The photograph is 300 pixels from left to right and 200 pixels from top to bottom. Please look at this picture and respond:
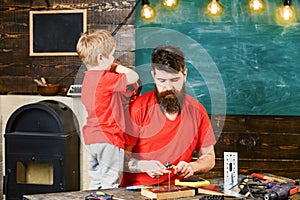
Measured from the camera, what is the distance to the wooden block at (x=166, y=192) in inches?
109

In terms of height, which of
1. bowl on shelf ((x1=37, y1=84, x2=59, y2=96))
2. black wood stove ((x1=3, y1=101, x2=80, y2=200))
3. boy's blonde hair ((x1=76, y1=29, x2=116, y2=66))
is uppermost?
boy's blonde hair ((x1=76, y1=29, x2=116, y2=66))

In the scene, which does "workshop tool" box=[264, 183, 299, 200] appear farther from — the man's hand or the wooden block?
the man's hand

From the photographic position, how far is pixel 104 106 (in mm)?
3434

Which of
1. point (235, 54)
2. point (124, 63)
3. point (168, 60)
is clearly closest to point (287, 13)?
point (235, 54)

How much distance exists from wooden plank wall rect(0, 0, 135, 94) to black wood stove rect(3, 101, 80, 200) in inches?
15.7

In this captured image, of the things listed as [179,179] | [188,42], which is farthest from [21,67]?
[179,179]

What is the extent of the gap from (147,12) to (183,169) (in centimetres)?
188

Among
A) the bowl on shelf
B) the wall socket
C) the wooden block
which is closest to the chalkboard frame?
the bowl on shelf

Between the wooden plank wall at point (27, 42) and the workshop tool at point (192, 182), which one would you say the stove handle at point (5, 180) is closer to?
the wooden plank wall at point (27, 42)

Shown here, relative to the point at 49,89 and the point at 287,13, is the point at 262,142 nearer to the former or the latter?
the point at 287,13

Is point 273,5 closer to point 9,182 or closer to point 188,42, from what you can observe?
point 188,42

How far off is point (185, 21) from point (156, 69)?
1.40 metres

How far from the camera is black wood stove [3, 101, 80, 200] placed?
4.48m

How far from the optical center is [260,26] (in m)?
4.55
